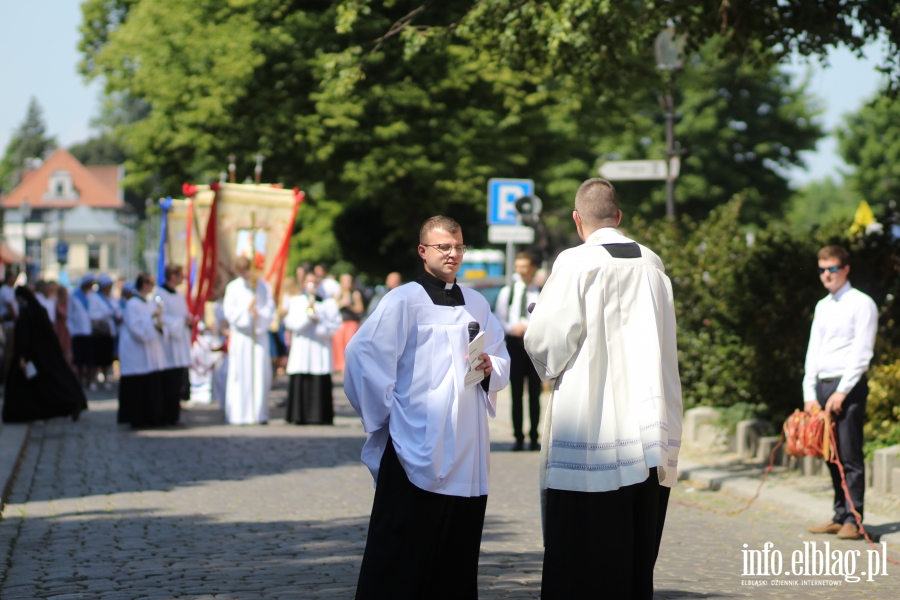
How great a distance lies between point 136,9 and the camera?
3047cm

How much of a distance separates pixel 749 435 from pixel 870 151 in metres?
49.9

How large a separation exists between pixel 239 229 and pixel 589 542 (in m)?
13.8

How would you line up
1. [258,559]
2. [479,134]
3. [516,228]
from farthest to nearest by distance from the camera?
[479,134], [516,228], [258,559]

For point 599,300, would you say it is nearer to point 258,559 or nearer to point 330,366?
point 258,559

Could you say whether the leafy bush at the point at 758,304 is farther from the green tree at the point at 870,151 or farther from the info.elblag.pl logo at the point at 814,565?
the green tree at the point at 870,151

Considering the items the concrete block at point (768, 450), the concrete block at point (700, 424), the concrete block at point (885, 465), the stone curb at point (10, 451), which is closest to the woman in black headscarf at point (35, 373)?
the stone curb at point (10, 451)

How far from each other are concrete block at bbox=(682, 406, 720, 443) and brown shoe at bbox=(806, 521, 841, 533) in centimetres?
433

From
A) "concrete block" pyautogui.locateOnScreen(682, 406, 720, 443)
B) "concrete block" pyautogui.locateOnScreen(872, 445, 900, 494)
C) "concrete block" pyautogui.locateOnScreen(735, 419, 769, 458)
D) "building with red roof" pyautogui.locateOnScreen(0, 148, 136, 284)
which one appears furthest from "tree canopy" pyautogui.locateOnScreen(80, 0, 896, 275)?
"building with red roof" pyautogui.locateOnScreen(0, 148, 136, 284)

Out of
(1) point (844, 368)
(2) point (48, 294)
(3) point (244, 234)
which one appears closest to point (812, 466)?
(1) point (844, 368)

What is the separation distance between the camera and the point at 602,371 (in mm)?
4969

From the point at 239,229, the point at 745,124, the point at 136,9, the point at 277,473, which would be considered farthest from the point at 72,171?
the point at 277,473

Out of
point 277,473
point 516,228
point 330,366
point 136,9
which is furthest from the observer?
point 136,9

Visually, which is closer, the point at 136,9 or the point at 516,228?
the point at 516,228

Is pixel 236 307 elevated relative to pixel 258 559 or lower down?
elevated
